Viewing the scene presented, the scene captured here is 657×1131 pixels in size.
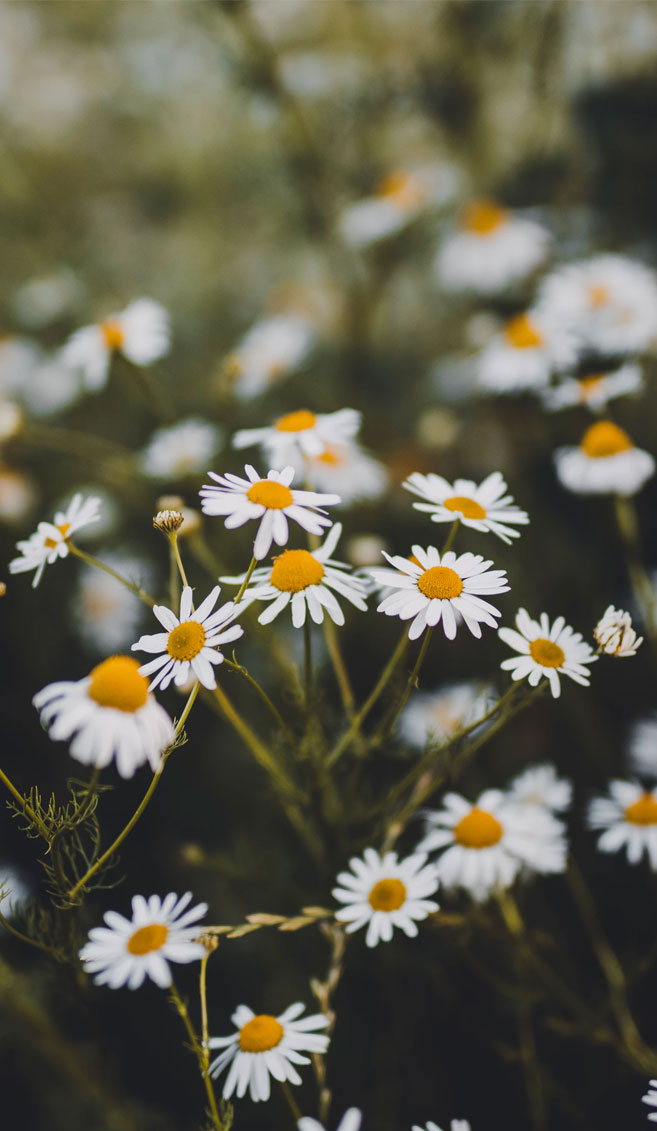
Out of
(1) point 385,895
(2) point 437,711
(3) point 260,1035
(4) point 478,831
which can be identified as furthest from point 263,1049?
(2) point 437,711

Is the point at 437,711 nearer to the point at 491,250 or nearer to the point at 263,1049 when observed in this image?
the point at 263,1049

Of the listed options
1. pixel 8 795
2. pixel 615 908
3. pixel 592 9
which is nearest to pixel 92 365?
pixel 8 795

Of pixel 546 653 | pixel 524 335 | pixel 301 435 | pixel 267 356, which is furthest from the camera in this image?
pixel 267 356

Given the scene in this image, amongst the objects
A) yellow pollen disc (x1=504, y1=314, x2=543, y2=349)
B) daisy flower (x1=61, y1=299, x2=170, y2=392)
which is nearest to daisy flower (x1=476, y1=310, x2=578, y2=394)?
yellow pollen disc (x1=504, y1=314, x2=543, y2=349)

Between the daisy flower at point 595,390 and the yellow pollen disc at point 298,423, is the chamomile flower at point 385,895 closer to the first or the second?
the yellow pollen disc at point 298,423

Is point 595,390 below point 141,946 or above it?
above

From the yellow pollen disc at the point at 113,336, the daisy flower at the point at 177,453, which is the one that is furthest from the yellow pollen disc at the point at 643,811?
the yellow pollen disc at the point at 113,336

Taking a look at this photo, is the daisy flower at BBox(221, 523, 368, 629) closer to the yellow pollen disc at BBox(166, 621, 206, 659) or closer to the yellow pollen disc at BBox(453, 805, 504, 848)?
the yellow pollen disc at BBox(166, 621, 206, 659)
